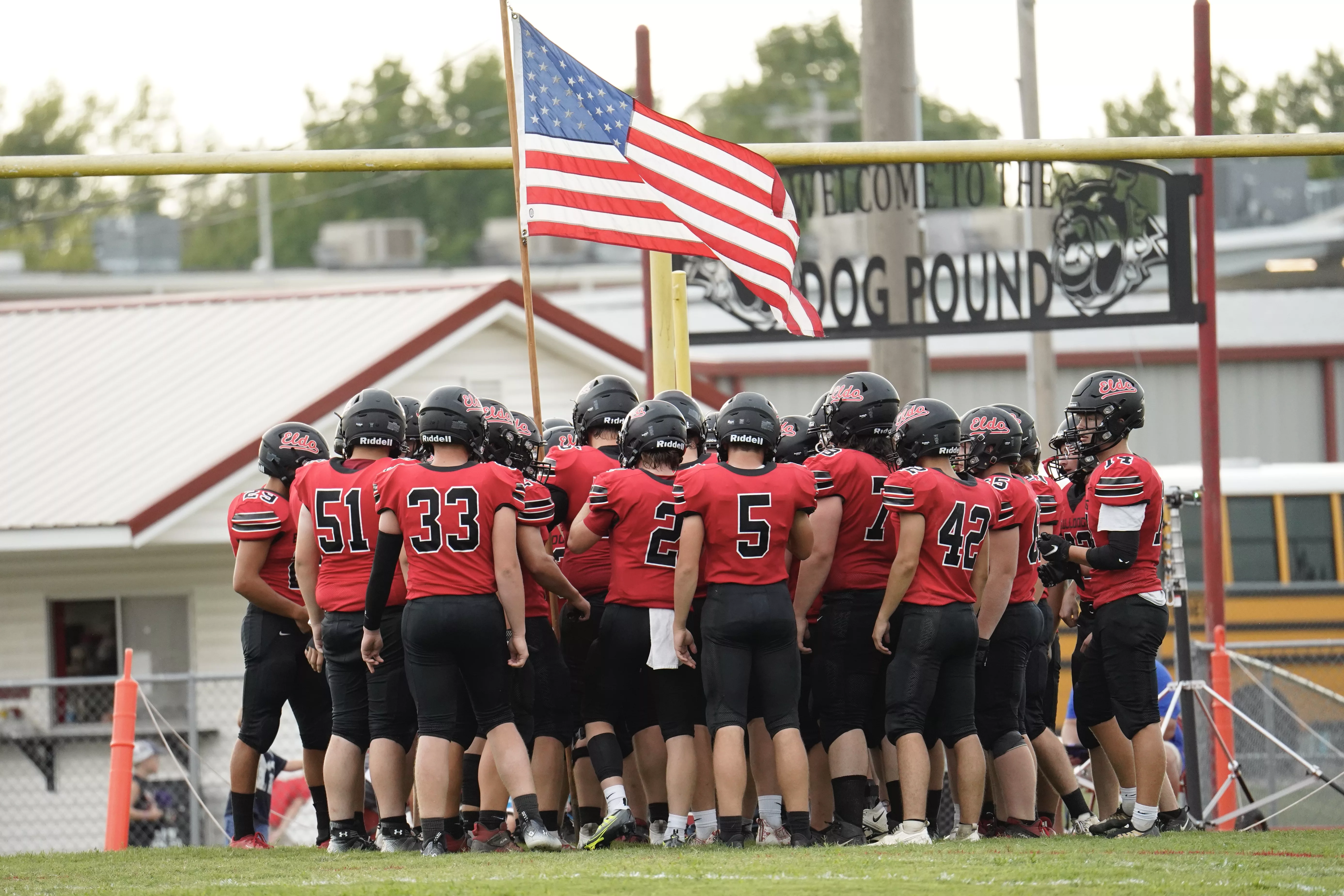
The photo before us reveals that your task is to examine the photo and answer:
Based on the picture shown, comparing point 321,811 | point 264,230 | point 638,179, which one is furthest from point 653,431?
point 264,230

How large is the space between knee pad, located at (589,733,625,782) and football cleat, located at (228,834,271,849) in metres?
2.08

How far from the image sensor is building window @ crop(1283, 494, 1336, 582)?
1712 cm

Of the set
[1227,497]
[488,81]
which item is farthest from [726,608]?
[488,81]

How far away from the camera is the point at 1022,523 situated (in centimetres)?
849

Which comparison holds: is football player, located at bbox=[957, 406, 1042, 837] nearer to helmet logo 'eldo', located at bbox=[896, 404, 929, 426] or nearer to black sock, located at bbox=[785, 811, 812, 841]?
helmet logo 'eldo', located at bbox=[896, 404, 929, 426]

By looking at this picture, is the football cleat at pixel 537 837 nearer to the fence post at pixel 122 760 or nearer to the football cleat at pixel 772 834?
the football cleat at pixel 772 834

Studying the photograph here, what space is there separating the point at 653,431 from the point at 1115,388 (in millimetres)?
2500

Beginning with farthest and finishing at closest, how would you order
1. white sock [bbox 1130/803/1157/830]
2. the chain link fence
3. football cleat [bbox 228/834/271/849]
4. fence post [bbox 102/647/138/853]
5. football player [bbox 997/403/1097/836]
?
the chain link fence → fence post [bbox 102/647/138/853] → football cleat [bbox 228/834/271/849] → football player [bbox 997/403/1097/836] → white sock [bbox 1130/803/1157/830]

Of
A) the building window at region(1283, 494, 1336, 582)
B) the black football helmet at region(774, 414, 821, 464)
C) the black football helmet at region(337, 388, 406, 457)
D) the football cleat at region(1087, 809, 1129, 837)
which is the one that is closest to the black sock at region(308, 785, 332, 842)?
the black football helmet at region(337, 388, 406, 457)

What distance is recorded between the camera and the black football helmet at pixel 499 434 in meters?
8.35

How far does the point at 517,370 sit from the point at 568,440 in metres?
8.13

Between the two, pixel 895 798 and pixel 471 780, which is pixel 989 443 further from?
pixel 471 780

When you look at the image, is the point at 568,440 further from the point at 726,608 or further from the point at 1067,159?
the point at 1067,159

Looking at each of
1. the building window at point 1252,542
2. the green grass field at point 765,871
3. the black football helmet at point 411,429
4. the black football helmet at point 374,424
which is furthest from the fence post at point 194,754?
the building window at point 1252,542
